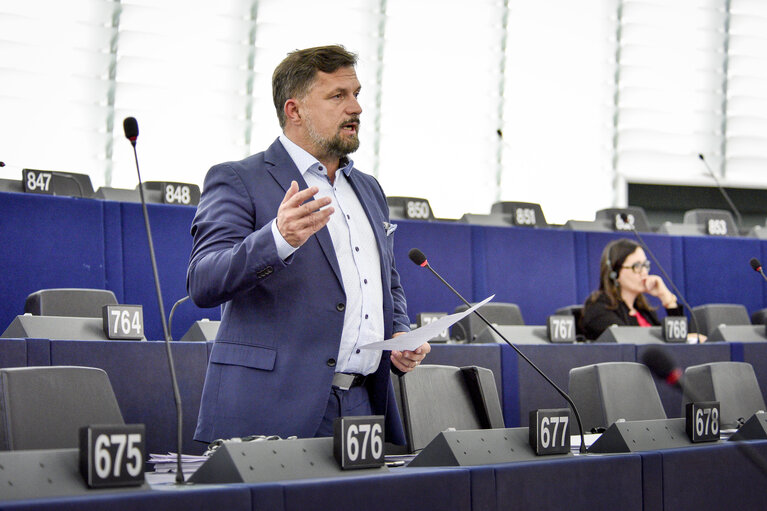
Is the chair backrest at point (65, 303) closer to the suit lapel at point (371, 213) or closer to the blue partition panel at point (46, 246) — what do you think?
the blue partition panel at point (46, 246)

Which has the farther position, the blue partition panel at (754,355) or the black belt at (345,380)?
the blue partition panel at (754,355)

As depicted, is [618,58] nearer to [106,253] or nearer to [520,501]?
[106,253]

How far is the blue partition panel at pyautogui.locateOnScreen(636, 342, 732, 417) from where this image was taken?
13.7ft

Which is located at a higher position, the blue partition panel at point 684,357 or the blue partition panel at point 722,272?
the blue partition panel at point 722,272

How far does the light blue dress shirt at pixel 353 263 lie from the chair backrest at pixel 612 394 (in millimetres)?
1144

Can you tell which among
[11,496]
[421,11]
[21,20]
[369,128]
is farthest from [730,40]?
[11,496]

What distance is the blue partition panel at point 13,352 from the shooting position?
290cm

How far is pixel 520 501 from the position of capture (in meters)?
1.51

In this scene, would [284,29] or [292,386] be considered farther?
[284,29]

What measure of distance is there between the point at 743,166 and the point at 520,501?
8.08 m

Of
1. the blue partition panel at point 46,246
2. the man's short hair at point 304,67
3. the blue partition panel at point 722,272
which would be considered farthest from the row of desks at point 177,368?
the blue partition panel at point 722,272

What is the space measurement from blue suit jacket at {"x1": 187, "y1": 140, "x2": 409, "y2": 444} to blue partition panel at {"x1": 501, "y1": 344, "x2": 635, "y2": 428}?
2169 millimetres

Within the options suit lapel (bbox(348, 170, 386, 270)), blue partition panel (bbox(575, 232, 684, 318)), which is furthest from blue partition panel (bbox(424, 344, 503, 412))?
blue partition panel (bbox(575, 232, 684, 318))

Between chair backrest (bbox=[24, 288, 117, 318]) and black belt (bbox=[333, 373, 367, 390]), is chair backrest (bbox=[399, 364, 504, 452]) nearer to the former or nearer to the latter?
black belt (bbox=[333, 373, 367, 390])
